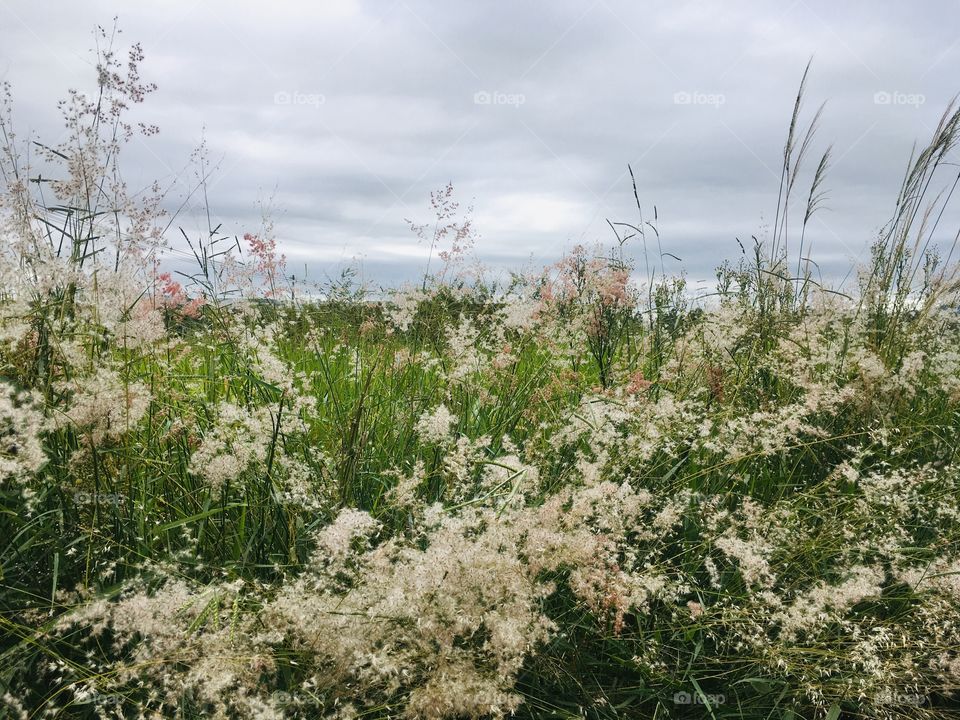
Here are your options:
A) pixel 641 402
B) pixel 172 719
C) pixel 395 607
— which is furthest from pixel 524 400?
pixel 172 719

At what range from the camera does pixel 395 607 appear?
153cm

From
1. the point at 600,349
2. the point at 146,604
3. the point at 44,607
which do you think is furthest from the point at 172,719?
the point at 600,349

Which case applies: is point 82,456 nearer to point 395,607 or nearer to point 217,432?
point 217,432

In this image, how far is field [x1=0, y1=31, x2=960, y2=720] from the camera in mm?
1599

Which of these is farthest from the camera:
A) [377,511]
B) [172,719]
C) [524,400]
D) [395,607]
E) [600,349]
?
[600,349]

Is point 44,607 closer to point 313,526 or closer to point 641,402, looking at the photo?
point 313,526

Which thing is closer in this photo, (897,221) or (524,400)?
(524,400)

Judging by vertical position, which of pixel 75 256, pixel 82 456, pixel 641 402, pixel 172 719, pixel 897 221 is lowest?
pixel 172 719

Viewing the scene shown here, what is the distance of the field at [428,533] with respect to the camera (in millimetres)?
1599

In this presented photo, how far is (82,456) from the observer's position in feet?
6.62

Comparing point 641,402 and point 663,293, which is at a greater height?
point 663,293

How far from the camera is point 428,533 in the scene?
5.80 feet

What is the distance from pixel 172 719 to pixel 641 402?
1851mm

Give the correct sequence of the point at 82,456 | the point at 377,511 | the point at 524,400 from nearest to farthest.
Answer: the point at 82,456, the point at 377,511, the point at 524,400
